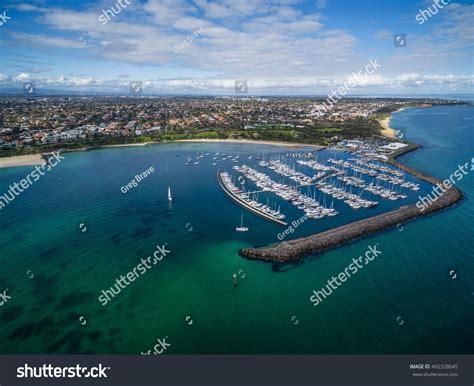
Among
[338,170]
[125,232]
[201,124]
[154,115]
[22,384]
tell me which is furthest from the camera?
[154,115]

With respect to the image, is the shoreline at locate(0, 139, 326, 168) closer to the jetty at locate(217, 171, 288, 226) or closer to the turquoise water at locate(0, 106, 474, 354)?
the turquoise water at locate(0, 106, 474, 354)

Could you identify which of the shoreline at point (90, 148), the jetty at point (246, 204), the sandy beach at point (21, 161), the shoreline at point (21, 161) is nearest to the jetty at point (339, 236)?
the jetty at point (246, 204)

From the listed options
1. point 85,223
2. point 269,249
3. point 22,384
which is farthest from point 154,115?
point 22,384

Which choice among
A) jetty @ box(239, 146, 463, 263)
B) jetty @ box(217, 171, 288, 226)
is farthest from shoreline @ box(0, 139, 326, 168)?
jetty @ box(239, 146, 463, 263)

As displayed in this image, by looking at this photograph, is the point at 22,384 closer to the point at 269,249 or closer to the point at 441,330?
the point at 269,249

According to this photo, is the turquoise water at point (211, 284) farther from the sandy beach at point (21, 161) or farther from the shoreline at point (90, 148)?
the shoreline at point (90, 148)

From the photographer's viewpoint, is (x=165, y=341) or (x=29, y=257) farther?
(x=29, y=257)

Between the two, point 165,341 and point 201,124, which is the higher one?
point 201,124
